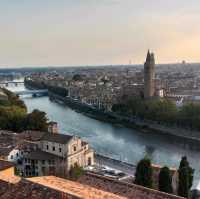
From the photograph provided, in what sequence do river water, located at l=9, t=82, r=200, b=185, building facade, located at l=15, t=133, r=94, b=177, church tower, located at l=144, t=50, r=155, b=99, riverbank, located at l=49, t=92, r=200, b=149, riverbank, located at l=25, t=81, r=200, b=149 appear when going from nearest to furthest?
building facade, located at l=15, t=133, r=94, b=177 → river water, located at l=9, t=82, r=200, b=185 → riverbank, located at l=49, t=92, r=200, b=149 → riverbank, located at l=25, t=81, r=200, b=149 → church tower, located at l=144, t=50, r=155, b=99

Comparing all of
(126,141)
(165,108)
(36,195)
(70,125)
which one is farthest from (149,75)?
(36,195)

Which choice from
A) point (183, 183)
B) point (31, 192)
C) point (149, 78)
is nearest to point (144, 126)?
point (149, 78)

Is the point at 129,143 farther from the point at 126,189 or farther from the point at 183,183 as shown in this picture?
the point at 126,189

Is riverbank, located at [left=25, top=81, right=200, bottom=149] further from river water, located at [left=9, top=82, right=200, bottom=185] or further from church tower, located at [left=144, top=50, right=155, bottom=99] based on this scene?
church tower, located at [left=144, top=50, right=155, bottom=99]

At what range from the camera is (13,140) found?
19.4 metres

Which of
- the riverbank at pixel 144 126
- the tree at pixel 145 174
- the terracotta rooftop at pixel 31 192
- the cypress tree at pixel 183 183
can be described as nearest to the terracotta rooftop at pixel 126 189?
the terracotta rooftop at pixel 31 192

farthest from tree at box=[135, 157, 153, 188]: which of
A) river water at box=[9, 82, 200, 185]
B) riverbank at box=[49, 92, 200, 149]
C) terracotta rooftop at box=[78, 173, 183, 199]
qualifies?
riverbank at box=[49, 92, 200, 149]

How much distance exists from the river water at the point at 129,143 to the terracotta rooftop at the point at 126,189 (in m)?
10.2

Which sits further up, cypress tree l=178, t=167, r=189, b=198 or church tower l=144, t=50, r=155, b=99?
church tower l=144, t=50, r=155, b=99

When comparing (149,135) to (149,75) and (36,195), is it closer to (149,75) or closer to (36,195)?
(149,75)

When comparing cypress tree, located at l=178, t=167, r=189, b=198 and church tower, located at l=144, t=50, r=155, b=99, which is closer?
cypress tree, located at l=178, t=167, r=189, b=198

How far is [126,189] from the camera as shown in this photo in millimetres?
7199

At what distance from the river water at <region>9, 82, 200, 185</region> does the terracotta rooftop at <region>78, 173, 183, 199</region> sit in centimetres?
1021

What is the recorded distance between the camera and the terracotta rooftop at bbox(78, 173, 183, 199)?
263 inches
